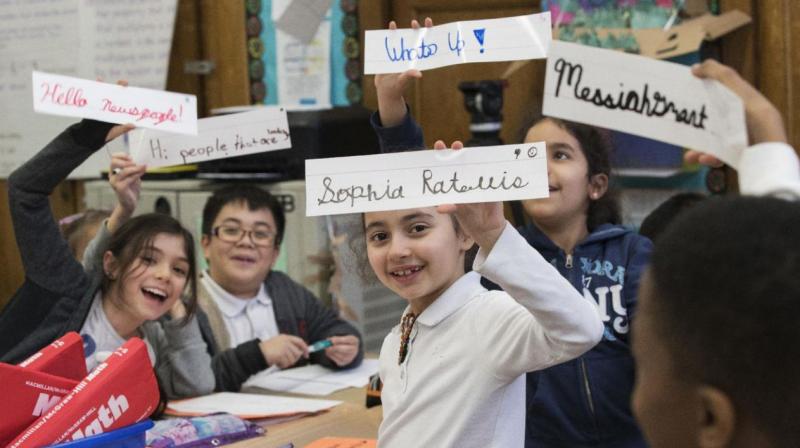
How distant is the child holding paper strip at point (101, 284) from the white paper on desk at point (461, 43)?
2.34 ft

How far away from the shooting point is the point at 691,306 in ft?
2.67

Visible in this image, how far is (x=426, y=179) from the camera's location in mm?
1528

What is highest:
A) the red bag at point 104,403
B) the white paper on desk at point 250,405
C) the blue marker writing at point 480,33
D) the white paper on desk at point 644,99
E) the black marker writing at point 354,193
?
the blue marker writing at point 480,33

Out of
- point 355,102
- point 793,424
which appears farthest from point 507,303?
point 355,102

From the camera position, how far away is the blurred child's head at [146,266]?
95.6 inches

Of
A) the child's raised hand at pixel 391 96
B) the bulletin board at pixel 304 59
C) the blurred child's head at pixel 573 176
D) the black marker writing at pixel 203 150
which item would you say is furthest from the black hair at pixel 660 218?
the bulletin board at pixel 304 59

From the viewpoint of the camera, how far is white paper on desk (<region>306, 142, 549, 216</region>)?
1490 millimetres

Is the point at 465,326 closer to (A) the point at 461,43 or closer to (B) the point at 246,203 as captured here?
(A) the point at 461,43

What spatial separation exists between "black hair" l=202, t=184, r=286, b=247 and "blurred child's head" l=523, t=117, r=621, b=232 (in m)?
0.94

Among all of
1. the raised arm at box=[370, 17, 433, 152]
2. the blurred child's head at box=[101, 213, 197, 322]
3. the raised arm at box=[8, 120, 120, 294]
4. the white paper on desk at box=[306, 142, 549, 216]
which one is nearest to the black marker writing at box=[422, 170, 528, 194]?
the white paper on desk at box=[306, 142, 549, 216]

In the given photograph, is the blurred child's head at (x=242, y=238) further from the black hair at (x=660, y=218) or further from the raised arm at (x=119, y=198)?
the black hair at (x=660, y=218)

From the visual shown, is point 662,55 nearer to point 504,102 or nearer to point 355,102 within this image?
point 504,102

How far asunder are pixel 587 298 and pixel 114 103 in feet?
3.21

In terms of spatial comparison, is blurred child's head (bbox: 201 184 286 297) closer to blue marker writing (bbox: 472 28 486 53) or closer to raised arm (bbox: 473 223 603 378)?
blue marker writing (bbox: 472 28 486 53)
